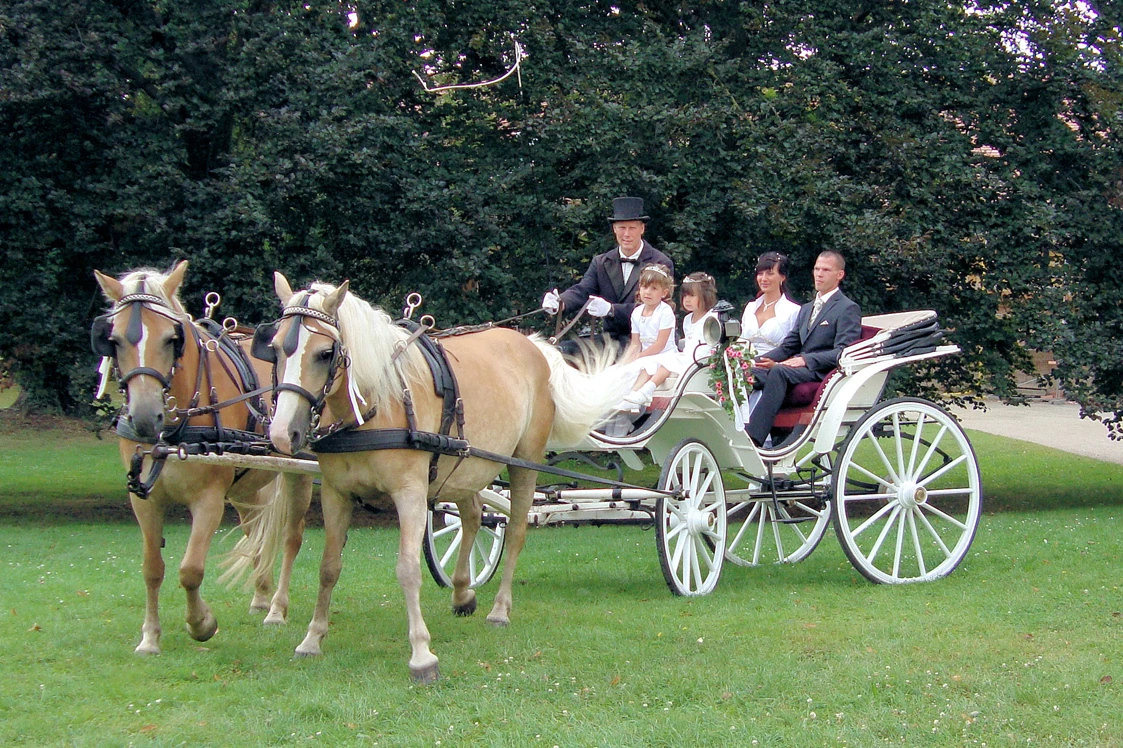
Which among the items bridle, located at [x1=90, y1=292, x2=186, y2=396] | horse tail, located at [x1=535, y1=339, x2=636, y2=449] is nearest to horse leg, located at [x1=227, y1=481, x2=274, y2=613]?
bridle, located at [x1=90, y1=292, x2=186, y2=396]

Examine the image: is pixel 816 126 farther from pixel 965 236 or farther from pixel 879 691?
pixel 879 691

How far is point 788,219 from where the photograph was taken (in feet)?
39.2

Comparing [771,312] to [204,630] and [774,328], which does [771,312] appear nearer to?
[774,328]

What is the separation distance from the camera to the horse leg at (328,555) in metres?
5.86

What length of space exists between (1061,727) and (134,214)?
9541mm

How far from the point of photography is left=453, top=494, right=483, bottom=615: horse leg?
693 centimetres

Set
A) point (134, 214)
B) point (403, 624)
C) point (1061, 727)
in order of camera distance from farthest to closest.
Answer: point (134, 214), point (403, 624), point (1061, 727)

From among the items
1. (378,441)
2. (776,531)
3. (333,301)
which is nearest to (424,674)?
(378,441)

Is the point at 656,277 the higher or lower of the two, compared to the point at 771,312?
higher

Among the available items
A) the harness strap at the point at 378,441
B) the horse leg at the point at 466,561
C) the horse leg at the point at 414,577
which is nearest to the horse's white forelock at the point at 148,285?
the harness strap at the point at 378,441

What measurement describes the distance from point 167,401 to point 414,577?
1572 millimetres

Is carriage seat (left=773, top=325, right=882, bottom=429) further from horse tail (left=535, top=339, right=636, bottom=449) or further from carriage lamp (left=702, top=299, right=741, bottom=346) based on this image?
horse tail (left=535, top=339, right=636, bottom=449)

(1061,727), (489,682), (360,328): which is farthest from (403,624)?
(1061,727)

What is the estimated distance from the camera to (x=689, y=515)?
7.49m
